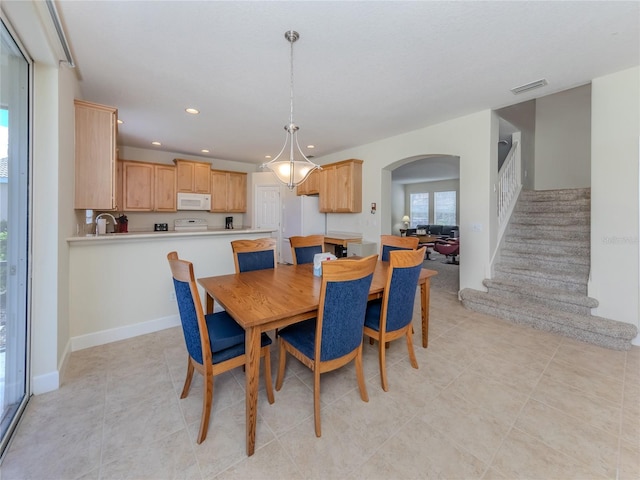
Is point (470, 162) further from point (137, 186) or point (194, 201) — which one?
point (137, 186)

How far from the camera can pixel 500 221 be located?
4.07 metres

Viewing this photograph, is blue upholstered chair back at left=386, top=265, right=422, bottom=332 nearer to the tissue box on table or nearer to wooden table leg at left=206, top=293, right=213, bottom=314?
the tissue box on table

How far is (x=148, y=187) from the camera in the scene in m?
5.21

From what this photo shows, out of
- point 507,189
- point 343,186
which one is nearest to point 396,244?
point 343,186

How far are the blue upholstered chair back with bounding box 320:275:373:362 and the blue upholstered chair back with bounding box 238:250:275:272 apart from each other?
4.59 ft

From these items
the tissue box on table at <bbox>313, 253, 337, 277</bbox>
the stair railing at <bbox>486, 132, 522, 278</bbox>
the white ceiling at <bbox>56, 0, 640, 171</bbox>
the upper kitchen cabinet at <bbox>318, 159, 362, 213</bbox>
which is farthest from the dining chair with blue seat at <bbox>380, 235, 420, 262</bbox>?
the upper kitchen cabinet at <bbox>318, 159, 362, 213</bbox>

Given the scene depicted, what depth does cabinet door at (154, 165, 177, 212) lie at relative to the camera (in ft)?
17.4

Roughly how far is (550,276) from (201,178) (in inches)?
246

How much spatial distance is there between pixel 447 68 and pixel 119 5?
8.51 feet

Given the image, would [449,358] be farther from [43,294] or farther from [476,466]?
[43,294]

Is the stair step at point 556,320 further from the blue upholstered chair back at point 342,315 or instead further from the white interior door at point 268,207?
the white interior door at point 268,207


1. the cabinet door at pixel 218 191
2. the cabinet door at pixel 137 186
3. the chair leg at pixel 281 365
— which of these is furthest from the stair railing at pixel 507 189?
the cabinet door at pixel 137 186

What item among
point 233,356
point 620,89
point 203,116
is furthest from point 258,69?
point 620,89

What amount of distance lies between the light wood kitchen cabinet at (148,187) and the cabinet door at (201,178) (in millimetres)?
398
